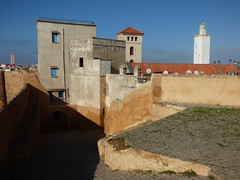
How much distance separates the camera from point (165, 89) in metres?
14.8

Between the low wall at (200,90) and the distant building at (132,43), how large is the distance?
2115cm

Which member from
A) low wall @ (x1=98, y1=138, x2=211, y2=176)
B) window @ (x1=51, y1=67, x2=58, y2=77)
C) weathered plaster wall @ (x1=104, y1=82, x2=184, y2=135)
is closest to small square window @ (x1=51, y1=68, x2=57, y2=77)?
window @ (x1=51, y1=67, x2=58, y2=77)

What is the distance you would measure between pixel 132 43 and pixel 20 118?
23.6 meters

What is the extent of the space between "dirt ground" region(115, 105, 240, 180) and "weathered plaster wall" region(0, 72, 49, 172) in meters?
4.59

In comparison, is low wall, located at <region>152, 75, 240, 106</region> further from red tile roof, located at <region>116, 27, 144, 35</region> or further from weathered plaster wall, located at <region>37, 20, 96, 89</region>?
red tile roof, located at <region>116, 27, 144, 35</region>

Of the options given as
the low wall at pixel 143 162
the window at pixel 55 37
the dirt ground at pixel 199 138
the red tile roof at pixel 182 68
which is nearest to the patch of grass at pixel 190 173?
the low wall at pixel 143 162

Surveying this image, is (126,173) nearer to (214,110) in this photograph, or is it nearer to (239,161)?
(239,161)

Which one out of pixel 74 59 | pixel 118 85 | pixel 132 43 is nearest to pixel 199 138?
pixel 118 85

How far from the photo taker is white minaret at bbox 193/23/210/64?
4300 cm

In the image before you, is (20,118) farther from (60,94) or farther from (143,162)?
(143,162)

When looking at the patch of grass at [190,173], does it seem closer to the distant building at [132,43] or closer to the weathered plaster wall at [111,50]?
the weathered plaster wall at [111,50]

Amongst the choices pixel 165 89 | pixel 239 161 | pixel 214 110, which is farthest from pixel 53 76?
pixel 239 161

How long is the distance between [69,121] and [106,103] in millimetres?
4036

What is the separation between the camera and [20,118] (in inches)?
584
